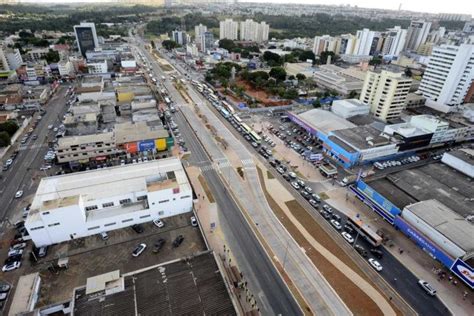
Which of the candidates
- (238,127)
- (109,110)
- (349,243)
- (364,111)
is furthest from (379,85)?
(109,110)

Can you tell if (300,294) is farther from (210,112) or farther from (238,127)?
(210,112)

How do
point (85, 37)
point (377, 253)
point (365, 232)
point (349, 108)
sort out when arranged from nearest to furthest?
point (377, 253) → point (365, 232) → point (349, 108) → point (85, 37)

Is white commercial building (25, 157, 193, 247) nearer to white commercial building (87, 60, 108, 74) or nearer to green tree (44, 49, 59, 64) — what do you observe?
white commercial building (87, 60, 108, 74)

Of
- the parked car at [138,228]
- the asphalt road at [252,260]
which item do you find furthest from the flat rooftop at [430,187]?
the parked car at [138,228]

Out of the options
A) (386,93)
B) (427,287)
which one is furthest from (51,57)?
(427,287)

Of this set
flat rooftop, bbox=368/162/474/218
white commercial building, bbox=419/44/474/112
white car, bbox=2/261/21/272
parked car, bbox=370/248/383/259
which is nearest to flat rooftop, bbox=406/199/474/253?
flat rooftop, bbox=368/162/474/218

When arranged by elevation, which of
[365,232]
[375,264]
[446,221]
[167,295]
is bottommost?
[375,264]

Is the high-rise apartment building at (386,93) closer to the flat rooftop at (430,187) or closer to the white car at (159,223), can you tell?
the flat rooftop at (430,187)

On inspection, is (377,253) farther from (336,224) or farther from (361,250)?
(336,224)
